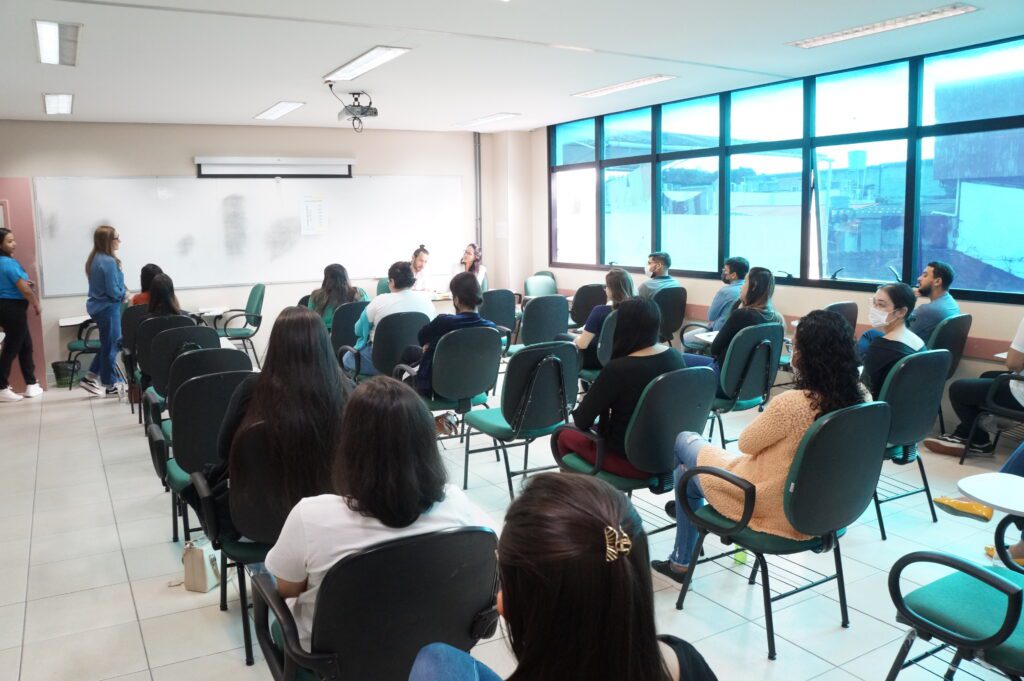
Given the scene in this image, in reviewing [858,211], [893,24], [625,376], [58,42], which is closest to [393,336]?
[625,376]

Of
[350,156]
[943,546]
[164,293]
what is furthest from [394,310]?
[350,156]

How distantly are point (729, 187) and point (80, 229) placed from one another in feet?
22.1

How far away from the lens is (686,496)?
2896mm

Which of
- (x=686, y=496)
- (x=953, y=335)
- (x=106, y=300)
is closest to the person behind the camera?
(x=686, y=496)

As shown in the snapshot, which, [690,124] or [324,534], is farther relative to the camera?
[690,124]

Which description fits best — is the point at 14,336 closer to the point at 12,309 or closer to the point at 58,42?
the point at 12,309

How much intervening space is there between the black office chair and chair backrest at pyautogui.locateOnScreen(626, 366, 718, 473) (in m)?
1.39

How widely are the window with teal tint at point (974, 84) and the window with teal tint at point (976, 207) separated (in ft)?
0.53

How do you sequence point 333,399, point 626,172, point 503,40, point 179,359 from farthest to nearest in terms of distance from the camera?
1. point 626,172
2. point 503,40
3. point 179,359
4. point 333,399

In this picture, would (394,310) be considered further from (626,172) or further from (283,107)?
(626,172)

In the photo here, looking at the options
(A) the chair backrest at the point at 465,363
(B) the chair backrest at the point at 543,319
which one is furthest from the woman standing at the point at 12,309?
(A) the chair backrest at the point at 465,363

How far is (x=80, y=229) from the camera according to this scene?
8.22 meters

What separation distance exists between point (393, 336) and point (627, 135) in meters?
4.77

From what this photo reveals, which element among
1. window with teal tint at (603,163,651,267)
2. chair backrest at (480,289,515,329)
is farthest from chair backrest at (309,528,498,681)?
window with teal tint at (603,163,651,267)
